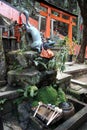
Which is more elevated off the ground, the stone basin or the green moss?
the green moss

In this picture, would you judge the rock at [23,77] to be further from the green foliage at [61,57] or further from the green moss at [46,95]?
the green foliage at [61,57]

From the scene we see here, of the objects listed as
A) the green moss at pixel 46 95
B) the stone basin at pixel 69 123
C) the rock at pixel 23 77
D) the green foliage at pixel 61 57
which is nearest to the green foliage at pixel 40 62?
the rock at pixel 23 77

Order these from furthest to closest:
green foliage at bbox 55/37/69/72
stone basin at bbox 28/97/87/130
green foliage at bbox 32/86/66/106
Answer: green foliage at bbox 55/37/69/72 < green foliage at bbox 32/86/66/106 < stone basin at bbox 28/97/87/130

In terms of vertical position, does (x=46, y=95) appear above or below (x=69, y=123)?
above

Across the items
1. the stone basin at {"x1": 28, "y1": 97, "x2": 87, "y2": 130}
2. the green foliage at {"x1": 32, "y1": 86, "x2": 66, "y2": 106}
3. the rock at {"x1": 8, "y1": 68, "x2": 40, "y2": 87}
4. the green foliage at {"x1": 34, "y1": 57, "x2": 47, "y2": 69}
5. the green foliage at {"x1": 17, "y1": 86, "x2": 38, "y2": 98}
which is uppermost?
the green foliage at {"x1": 34, "y1": 57, "x2": 47, "y2": 69}

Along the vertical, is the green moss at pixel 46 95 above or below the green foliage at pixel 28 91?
below

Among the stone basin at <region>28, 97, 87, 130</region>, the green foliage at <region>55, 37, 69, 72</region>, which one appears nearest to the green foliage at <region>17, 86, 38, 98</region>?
the stone basin at <region>28, 97, 87, 130</region>

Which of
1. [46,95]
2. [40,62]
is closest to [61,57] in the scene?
[40,62]

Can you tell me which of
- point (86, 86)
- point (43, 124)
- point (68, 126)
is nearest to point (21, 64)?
point (43, 124)

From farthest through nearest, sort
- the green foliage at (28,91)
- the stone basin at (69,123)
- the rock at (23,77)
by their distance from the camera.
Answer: the rock at (23,77) < the green foliage at (28,91) < the stone basin at (69,123)

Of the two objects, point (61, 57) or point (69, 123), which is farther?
point (61, 57)

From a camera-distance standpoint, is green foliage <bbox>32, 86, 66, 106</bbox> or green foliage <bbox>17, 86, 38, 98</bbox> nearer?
green foliage <bbox>17, 86, 38, 98</bbox>

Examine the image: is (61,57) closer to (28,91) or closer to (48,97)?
(48,97)

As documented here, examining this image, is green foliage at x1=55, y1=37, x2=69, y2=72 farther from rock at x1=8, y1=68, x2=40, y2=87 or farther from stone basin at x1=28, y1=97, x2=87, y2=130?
stone basin at x1=28, y1=97, x2=87, y2=130
